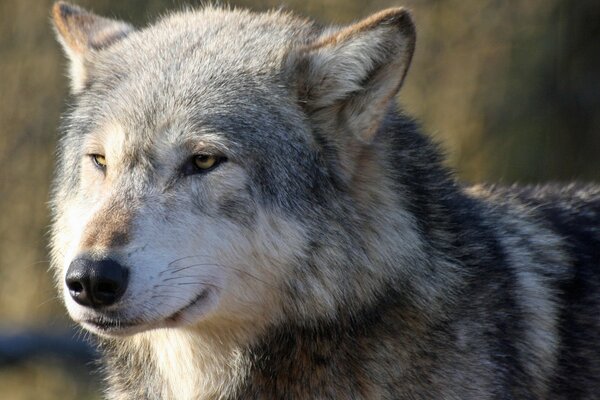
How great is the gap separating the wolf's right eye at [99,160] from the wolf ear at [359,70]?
32.5 inches

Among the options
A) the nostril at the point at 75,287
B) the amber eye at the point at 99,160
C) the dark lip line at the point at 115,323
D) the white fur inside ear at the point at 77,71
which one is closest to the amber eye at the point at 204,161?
the amber eye at the point at 99,160

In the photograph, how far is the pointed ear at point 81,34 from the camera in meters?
4.72

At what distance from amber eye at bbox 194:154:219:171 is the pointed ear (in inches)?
34.2

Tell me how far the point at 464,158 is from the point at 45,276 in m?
4.33

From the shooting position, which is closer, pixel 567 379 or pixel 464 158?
pixel 567 379

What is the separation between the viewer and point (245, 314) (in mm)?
4082

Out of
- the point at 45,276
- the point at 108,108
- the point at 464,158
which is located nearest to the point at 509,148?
the point at 464,158

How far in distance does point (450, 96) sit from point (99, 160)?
6725 millimetres

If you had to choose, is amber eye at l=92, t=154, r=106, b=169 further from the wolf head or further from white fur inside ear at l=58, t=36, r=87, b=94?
white fur inside ear at l=58, t=36, r=87, b=94

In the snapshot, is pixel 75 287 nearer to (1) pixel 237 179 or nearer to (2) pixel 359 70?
(1) pixel 237 179

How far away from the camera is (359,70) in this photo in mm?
4121

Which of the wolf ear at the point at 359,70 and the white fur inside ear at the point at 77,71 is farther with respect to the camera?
the white fur inside ear at the point at 77,71

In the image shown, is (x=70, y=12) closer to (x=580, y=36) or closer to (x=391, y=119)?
(x=391, y=119)

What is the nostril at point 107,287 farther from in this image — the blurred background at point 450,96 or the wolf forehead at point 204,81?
the blurred background at point 450,96
